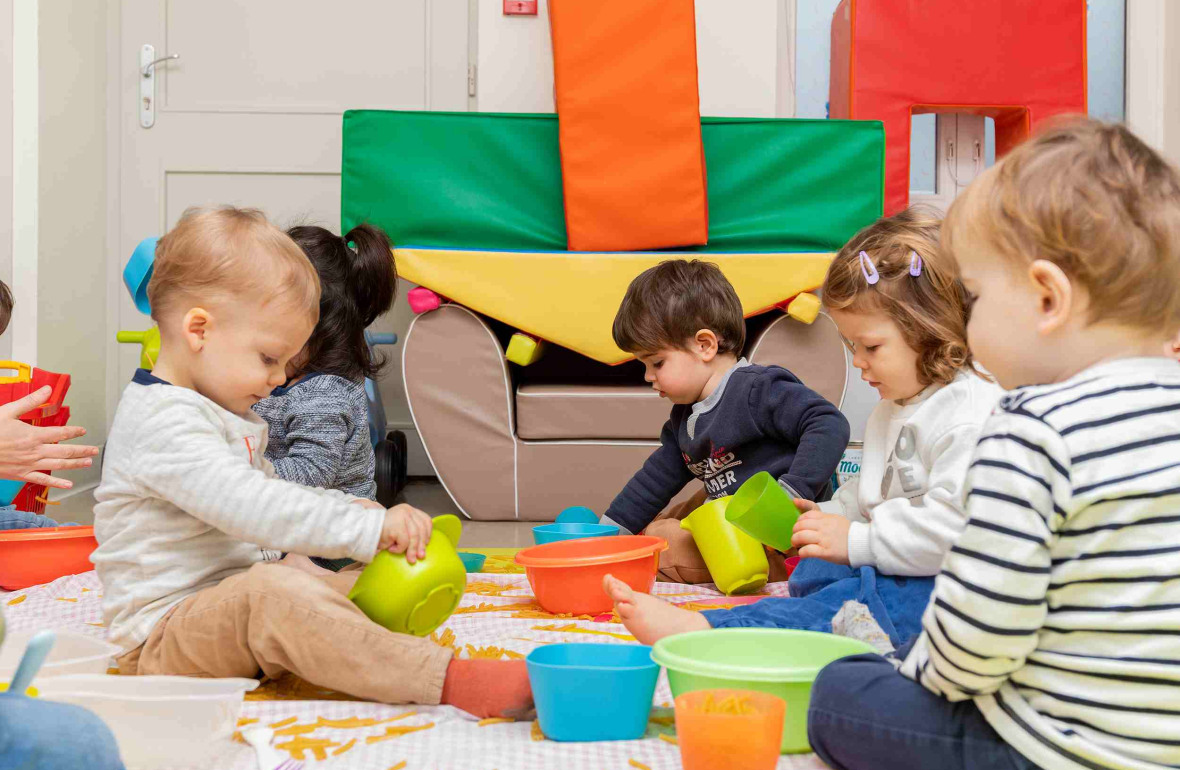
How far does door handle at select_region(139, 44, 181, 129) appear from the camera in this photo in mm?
3072

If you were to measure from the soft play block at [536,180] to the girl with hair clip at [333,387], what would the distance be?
1.73 feet

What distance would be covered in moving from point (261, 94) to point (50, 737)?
2.81 metres

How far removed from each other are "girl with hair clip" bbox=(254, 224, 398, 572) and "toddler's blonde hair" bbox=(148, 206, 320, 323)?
1.60 ft

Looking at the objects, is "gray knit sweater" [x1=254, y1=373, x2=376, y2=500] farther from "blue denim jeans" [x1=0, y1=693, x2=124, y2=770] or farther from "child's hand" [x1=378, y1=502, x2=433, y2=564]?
"blue denim jeans" [x1=0, y1=693, x2=124, y2=770]

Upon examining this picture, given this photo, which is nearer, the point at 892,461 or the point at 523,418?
the point at 892,461

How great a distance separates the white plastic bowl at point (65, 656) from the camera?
832 mm

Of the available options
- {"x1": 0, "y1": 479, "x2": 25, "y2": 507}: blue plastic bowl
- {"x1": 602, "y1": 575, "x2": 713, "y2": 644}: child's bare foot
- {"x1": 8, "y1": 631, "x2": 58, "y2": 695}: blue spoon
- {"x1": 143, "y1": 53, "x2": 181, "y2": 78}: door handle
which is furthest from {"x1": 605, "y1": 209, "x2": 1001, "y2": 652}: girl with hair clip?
{"x1": 143, "y1": 53, "x2": 181, "y2": 78}: door handle

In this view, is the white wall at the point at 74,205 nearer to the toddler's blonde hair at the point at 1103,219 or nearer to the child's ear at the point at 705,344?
the child's ear at the point at 705,344

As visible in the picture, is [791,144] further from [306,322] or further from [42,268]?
[42,268]

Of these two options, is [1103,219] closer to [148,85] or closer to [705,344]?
[705,344]

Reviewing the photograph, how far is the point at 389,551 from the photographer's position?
1.01 meters

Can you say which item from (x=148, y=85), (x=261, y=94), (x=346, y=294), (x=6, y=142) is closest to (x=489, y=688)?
(x=346, y=294)

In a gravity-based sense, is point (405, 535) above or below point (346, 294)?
below

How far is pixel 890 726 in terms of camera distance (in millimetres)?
744
